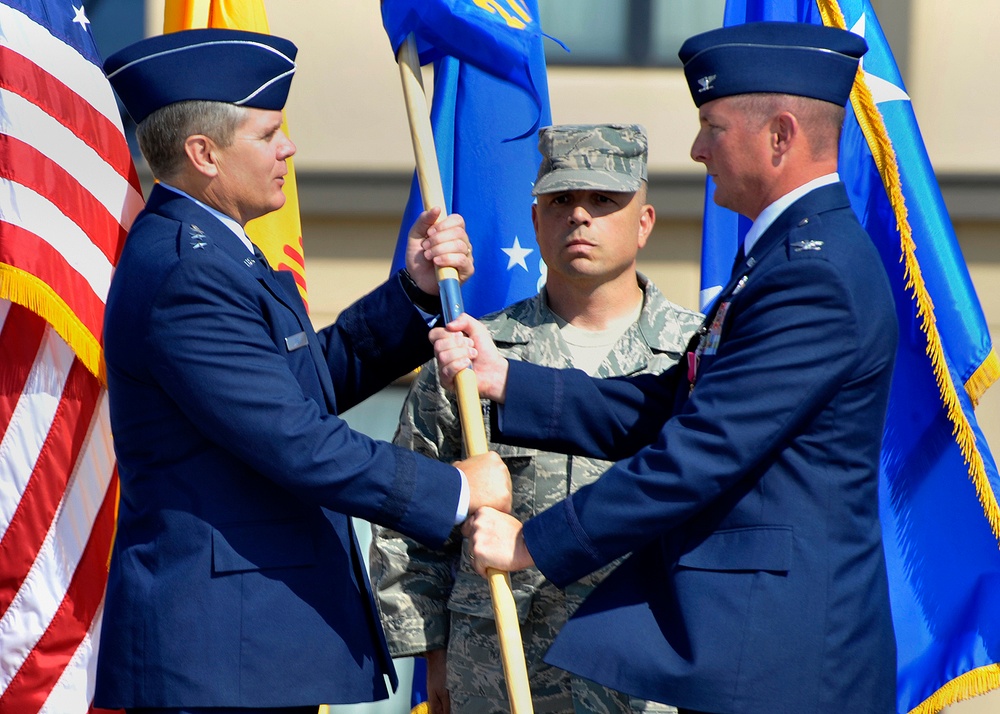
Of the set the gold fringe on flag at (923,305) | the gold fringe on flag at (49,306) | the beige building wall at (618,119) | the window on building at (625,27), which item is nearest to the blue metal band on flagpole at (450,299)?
the gold fringe on flag at (49,306)

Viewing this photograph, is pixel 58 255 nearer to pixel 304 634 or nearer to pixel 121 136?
pixel 121 136

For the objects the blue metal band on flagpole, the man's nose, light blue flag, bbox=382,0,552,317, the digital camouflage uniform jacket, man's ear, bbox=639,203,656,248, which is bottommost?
the digital camouflage uniform jacket

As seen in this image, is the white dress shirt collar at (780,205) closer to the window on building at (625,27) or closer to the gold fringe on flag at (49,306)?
the gold fringe on flag at (49,306)

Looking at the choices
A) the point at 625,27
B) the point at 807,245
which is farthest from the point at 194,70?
the point at 625,27

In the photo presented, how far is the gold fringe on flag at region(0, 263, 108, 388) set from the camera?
348cm

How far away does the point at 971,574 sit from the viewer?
329 cm

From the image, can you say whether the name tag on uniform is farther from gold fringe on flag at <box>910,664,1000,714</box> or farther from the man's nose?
gold fringe on flag at <box>910,664,1000,714</box>

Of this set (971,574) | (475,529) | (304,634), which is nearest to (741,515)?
(475,529)

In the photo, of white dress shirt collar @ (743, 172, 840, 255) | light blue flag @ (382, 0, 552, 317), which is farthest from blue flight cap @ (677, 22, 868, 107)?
light blue flag @ (382, 0, 552, 317)

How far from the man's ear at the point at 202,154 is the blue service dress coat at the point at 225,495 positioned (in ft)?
0.23

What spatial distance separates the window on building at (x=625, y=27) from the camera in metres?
5.27

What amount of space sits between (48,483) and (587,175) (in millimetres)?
→ 1790

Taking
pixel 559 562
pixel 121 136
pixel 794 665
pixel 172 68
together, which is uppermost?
pixel 121 136

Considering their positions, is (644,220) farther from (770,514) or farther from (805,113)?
(770,514)
